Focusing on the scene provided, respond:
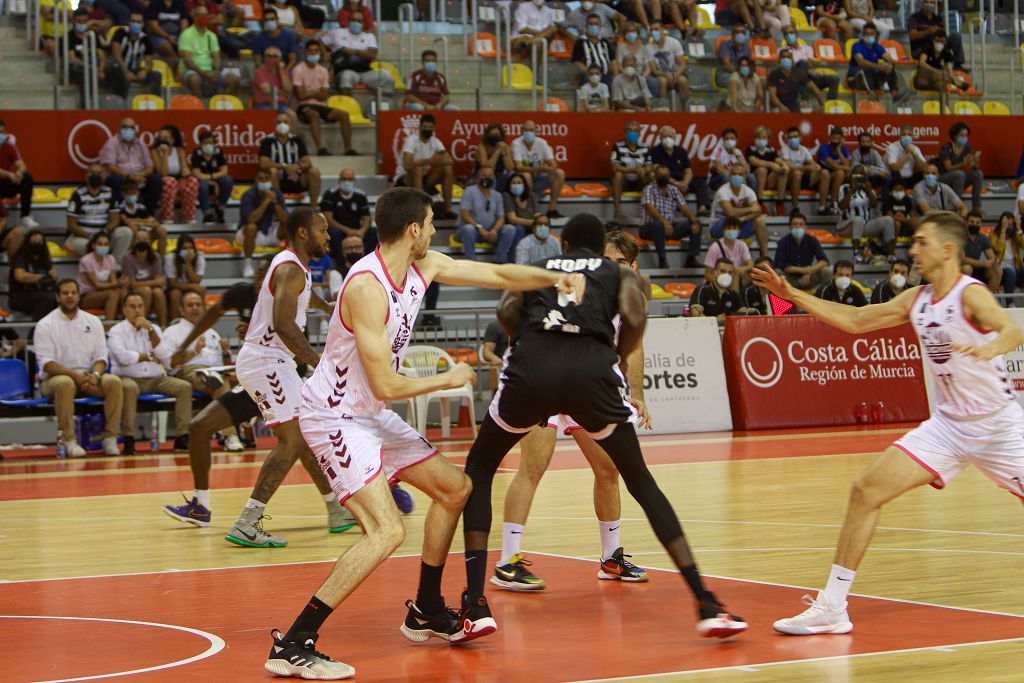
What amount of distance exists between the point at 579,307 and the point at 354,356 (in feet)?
3.74

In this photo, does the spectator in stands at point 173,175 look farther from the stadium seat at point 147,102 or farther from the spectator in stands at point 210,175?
the stadium seat at point 147,102

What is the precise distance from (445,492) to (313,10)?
20350 mm

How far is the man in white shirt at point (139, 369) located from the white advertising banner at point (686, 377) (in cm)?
630

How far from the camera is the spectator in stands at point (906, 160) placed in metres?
26.3

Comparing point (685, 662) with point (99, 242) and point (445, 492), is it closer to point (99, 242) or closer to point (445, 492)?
point (445, 492)

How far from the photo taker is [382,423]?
6.12 meters

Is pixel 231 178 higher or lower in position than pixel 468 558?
higher

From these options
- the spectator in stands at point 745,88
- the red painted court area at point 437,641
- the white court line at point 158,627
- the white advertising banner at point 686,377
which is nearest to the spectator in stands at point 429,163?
the white advertising banner at point 686,377

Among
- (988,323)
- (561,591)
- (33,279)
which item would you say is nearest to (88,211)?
(33,279)

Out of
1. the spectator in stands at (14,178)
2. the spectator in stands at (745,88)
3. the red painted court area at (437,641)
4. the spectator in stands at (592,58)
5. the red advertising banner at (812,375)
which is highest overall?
the spectator in stands at (592,58)

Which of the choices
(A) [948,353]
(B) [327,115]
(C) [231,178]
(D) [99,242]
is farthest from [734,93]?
(A) [948,353]

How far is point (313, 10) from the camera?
82.2 ft

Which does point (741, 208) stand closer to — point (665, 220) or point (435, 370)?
point (665, 220)

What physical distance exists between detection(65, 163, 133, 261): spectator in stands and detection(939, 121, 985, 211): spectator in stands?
15.9 meters
